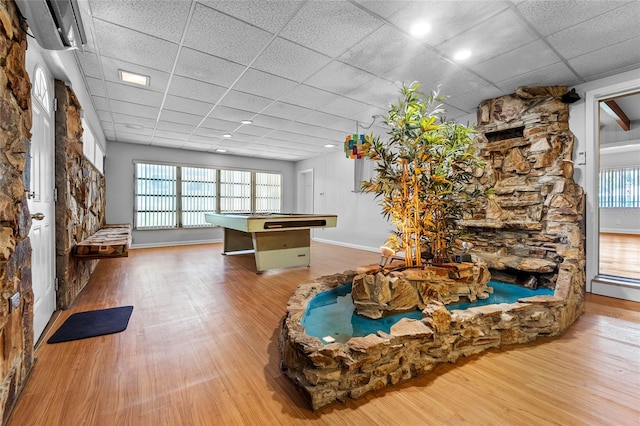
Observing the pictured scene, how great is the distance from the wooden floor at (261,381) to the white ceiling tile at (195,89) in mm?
2656

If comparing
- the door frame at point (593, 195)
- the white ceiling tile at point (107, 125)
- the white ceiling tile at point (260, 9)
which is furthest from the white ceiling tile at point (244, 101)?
the door frame at point (593, 195)

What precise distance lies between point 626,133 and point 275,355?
9335 mm

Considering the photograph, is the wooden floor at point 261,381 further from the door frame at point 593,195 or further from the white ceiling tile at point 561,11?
the white ceiling tile at point 561,11

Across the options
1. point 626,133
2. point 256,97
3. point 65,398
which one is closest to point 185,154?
point 256,97

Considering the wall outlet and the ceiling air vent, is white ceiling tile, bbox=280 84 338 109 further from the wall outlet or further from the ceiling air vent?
the wall outlet

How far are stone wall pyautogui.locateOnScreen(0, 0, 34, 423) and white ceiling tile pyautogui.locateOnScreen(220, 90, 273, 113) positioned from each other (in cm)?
240

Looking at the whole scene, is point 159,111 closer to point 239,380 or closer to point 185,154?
point 185,154

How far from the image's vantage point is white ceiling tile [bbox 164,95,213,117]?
4.02 metres

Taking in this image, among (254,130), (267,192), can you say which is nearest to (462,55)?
(254,130)

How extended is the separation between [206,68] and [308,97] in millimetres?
1386

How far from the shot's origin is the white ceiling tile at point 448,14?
83.1 inches

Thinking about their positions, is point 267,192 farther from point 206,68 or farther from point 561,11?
point 561,11

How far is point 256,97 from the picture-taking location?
3.94 meters

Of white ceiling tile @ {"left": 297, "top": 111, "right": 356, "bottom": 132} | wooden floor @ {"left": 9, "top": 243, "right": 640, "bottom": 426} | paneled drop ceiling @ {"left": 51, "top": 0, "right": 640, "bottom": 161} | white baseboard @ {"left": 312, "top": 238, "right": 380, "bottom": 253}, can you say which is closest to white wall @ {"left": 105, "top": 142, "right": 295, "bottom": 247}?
paneled drop ceiling @ {"left": 51, "top": 0, "right": 640, "bottom": 161}
